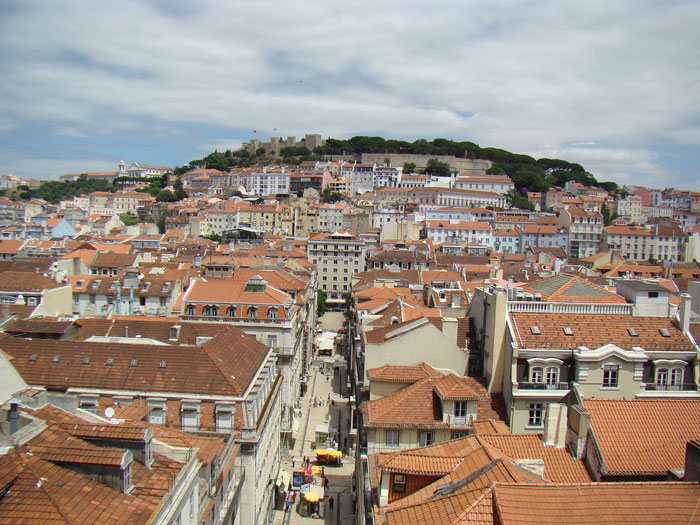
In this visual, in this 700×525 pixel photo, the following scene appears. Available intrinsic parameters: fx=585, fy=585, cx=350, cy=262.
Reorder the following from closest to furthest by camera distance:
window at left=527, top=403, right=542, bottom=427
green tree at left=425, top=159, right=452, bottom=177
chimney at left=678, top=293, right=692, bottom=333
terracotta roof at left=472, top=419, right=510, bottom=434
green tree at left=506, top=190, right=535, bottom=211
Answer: terracotta roof at left=472, top=419, right=510, bottom=434, window at left=527, top=403, right=542, bottom=427, chimney at left=678, top=293, right=692, bottom=333, green tree at left=506, top=190, right=535, bottom=211, green tree at left=425, top=159, right=452, bottom=177

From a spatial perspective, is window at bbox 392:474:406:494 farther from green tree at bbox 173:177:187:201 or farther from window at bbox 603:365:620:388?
green tree at bbox 173:177:187:201

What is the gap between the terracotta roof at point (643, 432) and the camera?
15828 millimetres

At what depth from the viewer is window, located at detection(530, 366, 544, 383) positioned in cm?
2280

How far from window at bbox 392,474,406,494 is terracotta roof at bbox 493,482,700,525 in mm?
4396

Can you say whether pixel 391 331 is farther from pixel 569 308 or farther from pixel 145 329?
pixel 145 329

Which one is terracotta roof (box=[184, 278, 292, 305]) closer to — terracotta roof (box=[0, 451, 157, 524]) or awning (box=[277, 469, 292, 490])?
awning (box=[277, 469, 292, 490])

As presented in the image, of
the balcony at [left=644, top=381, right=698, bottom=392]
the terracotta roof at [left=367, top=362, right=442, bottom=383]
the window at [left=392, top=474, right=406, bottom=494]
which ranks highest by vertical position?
the balcony at [left=644, top=381, right=698, bottom=392]

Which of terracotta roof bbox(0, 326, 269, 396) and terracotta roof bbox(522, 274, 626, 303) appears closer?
terracotta roof bbox(0, 326, 269, 396)

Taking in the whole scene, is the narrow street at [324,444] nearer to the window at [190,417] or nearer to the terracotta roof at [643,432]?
the window at [190,417]

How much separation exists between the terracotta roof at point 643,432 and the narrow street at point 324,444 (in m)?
15.8

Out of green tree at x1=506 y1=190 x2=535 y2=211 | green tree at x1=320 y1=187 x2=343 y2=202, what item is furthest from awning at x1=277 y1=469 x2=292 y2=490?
green tree at x1=506 y1=190 x2=535 y2=211

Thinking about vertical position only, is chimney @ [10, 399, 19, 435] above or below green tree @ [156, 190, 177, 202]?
below

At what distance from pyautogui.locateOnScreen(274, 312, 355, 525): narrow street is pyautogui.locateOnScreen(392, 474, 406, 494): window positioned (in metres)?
14.0

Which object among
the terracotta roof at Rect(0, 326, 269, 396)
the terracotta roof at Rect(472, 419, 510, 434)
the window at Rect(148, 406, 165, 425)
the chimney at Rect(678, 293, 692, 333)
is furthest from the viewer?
the chimney at Rect(678, 293, 692, 333)
